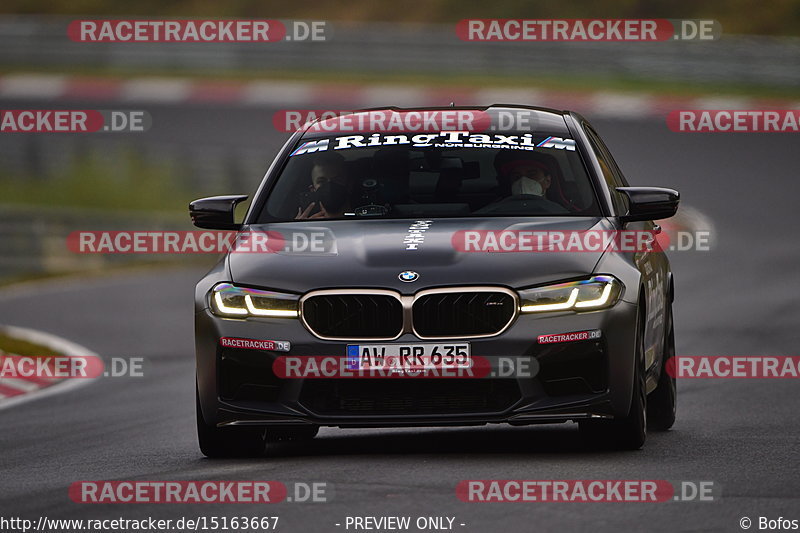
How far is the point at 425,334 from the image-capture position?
27.1 ft

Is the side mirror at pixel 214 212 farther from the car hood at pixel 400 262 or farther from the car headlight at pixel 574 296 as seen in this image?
the car headlight at pixel 574 296

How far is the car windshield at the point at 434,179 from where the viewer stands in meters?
9.29

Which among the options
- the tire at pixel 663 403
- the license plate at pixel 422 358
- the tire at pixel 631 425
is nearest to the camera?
the license plate at pixel 422 358

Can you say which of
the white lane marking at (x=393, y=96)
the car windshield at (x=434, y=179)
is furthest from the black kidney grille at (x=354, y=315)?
the white lane marking at (x=393, y=96)

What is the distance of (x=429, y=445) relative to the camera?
9.19 m

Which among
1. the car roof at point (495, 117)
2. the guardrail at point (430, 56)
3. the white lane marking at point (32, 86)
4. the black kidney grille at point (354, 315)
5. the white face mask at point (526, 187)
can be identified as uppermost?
the car roof at point (495, 117)

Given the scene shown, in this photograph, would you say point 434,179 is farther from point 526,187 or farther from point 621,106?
point 621,106

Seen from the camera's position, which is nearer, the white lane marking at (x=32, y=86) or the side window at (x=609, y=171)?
the side window at (x=609, y=171)

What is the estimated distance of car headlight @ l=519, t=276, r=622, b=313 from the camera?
8258mm

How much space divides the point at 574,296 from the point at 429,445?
131cm

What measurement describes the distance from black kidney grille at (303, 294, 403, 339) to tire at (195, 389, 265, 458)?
0.73 m

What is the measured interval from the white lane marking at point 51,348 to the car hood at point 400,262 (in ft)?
16.9

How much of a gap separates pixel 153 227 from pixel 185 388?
1324cm

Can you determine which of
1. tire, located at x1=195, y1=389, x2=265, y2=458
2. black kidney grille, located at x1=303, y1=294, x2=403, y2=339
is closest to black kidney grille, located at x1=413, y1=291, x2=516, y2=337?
black kidney grille, located at x1=303, y1=294, x2=403, y2=339
